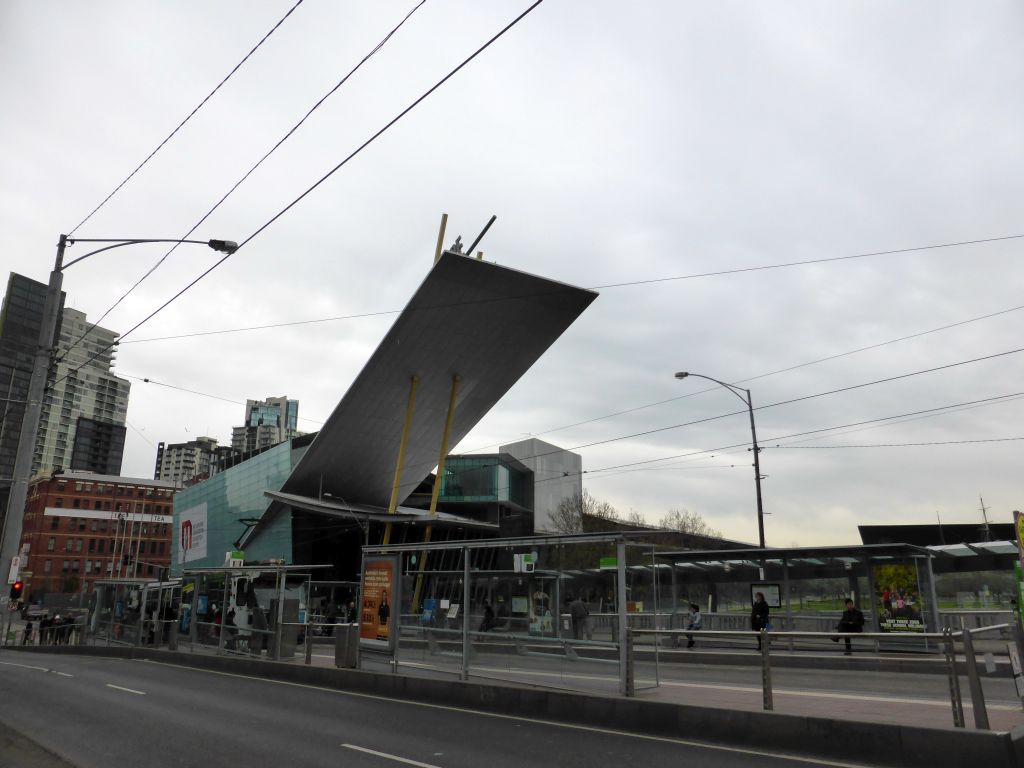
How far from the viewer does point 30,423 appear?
1334 centimetres

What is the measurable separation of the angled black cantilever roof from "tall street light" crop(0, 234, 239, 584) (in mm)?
19837

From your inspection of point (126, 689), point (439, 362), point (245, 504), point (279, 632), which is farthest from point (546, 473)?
point (126, 689)

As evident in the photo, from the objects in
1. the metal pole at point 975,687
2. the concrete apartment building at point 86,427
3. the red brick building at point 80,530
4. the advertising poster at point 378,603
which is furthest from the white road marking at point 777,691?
the concrete apartment building at point 86,427

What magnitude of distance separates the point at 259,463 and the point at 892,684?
194ft

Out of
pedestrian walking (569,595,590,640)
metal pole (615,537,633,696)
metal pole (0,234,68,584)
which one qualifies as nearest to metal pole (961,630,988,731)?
metal pole (615,537,633,696)

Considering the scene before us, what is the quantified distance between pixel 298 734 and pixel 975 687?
8.01m

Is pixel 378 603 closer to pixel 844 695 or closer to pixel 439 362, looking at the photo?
pixel 844 695

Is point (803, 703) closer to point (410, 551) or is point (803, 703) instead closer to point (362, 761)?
point (362, 761)

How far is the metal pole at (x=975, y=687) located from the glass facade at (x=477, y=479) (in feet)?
212

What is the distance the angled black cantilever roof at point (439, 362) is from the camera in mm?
35406

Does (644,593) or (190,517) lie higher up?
(190,517)

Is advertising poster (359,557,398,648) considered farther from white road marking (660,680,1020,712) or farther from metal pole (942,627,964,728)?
metal pole (942,627,964,728)

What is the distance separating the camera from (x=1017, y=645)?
8.29 meters

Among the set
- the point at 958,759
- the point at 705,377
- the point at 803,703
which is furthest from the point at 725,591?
the point at 958,759
